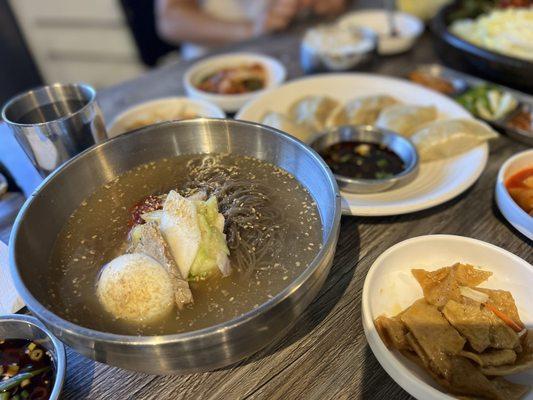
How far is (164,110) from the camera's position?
2.62 metres

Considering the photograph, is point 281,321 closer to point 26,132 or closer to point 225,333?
point 225,333

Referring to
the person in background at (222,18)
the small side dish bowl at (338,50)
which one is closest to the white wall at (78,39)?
the person in background at (222,18)

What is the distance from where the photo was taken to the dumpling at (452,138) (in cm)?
212

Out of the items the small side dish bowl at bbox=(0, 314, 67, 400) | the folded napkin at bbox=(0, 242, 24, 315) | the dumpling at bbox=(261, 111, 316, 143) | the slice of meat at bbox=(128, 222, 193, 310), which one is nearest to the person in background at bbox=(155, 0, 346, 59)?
the dumpling at bbox=(261, 111, 316, 143)

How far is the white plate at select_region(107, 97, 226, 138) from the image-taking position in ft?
8.02

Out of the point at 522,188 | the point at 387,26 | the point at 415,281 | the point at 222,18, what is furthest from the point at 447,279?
the point at 222,18

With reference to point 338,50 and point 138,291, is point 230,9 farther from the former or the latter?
point 138,291

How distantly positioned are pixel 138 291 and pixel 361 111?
1.80 meters

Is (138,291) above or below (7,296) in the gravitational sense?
above

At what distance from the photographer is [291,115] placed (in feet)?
8.44

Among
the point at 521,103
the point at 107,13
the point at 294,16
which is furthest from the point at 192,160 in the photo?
the point at 107,13

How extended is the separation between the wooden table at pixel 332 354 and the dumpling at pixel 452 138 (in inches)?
12.3

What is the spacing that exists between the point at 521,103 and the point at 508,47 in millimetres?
669

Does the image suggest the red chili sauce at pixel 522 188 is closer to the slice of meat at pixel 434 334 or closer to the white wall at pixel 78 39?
the slice of meat at pixel 434 334
